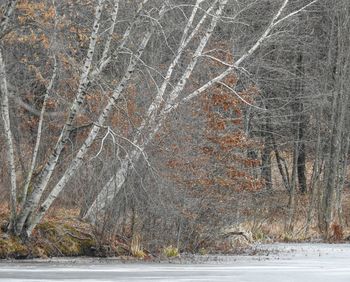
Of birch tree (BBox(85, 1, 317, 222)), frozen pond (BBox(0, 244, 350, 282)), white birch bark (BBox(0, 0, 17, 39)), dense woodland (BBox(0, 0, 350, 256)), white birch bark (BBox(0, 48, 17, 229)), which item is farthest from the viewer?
birch tree (BBox(85, 1, 317, 222))

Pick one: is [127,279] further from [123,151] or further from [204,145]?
[204,145]

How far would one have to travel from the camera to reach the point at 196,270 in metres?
19.3

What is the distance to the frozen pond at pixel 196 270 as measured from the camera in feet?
56.9

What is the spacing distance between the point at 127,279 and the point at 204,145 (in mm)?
9137

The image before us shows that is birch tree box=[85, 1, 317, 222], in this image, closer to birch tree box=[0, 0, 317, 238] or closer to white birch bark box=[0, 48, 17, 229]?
birch tree box=[0, 0, 317, 238]

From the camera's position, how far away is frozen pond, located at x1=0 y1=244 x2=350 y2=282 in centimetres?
1733

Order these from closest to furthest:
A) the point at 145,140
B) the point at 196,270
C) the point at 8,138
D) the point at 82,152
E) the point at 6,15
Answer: the point at 196,270, the point at 6,15, the point at 8,138, the point at 82,152, the point at 145,140

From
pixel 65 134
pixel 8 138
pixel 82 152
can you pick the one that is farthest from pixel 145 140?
pixel 8 138

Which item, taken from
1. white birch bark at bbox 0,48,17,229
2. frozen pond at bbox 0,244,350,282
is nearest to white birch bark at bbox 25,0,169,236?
white birch bark at bbox 0,48,17,229

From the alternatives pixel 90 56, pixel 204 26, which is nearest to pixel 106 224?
pixel 90 56

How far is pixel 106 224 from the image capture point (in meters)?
22.7

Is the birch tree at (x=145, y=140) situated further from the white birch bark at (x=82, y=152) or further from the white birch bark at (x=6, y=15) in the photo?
the white birch bark at (x=6, y=15)

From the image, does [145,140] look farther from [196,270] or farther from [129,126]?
[196,270]

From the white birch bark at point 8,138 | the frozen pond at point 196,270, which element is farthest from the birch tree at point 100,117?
the frozen pond at point 196,270
